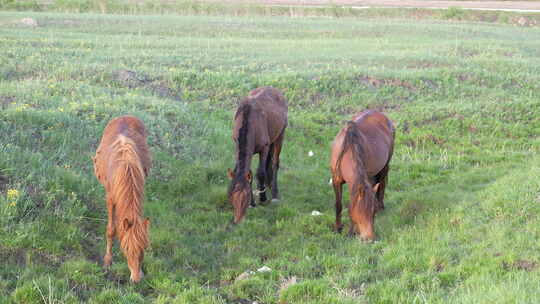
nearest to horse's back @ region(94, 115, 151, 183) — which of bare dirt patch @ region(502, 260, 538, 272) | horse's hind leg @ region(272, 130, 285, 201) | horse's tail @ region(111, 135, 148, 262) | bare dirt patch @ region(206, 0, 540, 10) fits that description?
horse's tail @ region(111, 135, 148, 262)

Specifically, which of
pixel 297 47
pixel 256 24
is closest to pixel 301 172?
pixel 297 47

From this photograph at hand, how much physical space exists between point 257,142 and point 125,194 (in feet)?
10.9

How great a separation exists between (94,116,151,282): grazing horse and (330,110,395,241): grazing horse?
287 cm

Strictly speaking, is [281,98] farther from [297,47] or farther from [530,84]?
[297,47]

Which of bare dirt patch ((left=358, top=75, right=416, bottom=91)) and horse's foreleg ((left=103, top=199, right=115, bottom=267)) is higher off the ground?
bare dirt patch ((left=358, top=75, right=416, bottom=91))

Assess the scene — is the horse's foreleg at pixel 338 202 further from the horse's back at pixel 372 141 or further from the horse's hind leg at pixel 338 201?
the horse's back at pixel 372 141

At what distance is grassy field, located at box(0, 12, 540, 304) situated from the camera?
19.8 ft

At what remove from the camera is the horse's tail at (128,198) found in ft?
18.4

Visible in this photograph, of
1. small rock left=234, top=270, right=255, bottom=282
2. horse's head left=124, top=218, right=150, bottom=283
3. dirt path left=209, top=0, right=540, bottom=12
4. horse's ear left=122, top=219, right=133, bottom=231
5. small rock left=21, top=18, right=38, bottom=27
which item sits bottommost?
small rock left=234, top=270, right=255, bottom=282

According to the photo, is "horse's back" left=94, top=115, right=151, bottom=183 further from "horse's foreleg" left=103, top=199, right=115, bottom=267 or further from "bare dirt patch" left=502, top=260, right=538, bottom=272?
"bare dirt patch" left=502, top=260, right=538, bottom=272

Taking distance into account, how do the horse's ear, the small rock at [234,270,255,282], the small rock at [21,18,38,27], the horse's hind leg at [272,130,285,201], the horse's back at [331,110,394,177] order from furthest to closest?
the small rock at [21,18,38,27]
the horse's hind leg at [272,130,285,201]
the horse's back at [331,110,394,177]
the small rock at [234,270,255,282]
the horse's ear

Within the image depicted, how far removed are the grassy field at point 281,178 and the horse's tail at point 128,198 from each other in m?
0.69

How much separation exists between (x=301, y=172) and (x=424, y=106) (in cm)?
567

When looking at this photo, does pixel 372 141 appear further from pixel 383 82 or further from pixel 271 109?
pixel 383 82
